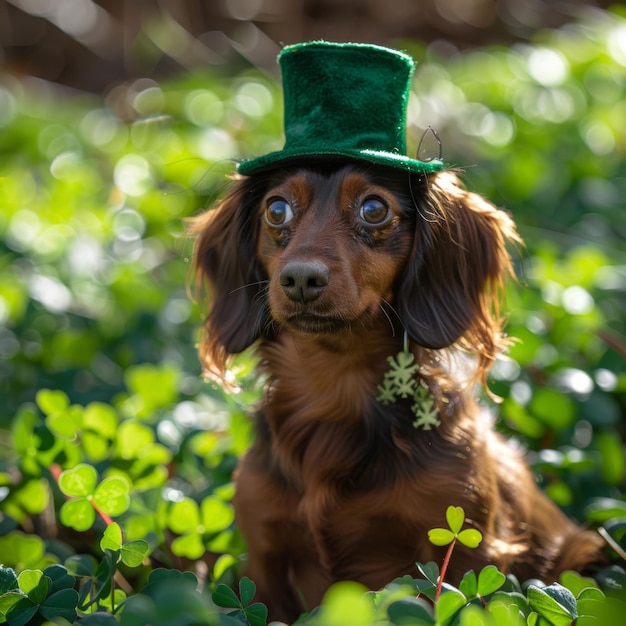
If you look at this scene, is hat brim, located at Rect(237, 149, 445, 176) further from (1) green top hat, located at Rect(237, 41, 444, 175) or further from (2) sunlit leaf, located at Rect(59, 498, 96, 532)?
(2) sunlit leaf, located at Rect(59, 498, 96, 532)

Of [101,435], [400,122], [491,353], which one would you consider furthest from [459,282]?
[101,435]

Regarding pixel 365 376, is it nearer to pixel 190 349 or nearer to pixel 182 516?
pixel 182 516

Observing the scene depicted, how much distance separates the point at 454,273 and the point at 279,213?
19.9 inches

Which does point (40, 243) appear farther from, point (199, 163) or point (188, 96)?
Answer: point (188, 96)

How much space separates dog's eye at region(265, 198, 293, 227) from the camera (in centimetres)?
229

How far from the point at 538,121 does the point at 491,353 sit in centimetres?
337

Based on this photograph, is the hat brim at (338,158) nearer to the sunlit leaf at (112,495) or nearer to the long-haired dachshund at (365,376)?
the long-haired dachshund at (365,376)

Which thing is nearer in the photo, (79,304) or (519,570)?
(519,570)

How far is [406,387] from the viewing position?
2.27 meters

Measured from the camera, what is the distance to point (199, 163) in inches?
181

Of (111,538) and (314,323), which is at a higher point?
(314,323)

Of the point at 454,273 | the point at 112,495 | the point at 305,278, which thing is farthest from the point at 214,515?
the point at 454,273

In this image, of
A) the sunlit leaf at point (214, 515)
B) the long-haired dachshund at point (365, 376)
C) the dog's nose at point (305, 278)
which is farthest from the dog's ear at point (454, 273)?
the sunlit leaf at point (214, 515)

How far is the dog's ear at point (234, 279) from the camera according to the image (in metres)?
2.49
